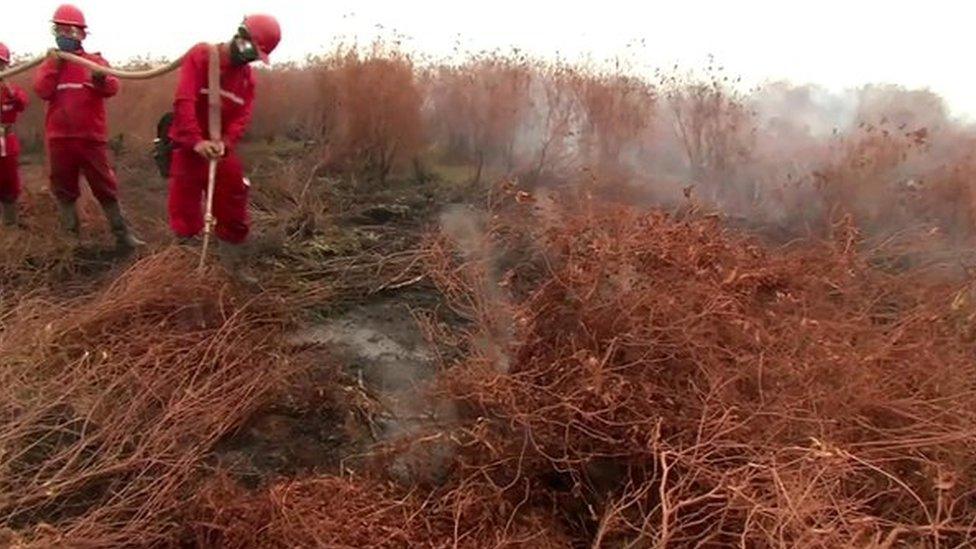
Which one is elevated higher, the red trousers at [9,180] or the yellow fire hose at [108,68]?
the yellow fire hose at [108,68]

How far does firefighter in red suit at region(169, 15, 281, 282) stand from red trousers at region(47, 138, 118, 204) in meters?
0.87

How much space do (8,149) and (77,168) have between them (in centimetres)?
65

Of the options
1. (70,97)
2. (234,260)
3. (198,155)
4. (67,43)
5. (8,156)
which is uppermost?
(67,43)

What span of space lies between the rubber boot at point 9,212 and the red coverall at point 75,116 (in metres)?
0.63

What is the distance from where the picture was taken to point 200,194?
504 centimetres

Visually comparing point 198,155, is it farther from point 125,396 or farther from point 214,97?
point 125,396

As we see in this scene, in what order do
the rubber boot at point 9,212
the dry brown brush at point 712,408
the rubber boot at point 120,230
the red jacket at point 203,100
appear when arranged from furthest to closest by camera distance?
the rubber boot at point 9,212, the rubber boot at point 120,230, the red jacket at point 203,100, the dry brown brush at point 712,408

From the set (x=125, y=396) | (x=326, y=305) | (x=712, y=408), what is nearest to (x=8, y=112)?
(x=326, y=305)

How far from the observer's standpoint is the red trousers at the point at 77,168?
5.49 meters

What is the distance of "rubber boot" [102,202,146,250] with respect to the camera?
5.72 meters

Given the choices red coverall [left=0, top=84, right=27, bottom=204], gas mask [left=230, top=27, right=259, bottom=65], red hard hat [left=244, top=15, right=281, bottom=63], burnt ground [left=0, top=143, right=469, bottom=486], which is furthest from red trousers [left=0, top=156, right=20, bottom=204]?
red hard hat [left=244, top=15, right=281, bottom=63]

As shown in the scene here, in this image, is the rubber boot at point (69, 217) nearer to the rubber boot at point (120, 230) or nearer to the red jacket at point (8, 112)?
the rubber boot at point (120, 230)

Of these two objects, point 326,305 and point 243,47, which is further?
point 326,305

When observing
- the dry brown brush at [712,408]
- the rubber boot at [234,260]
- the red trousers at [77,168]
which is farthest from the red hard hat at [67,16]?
the dry brown brush at [712,408]
